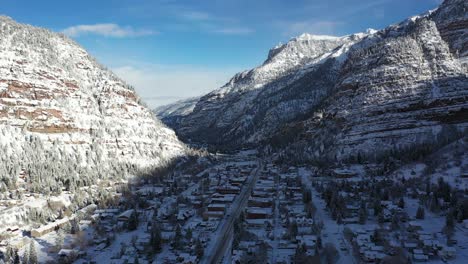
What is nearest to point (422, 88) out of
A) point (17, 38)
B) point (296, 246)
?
point (296, 246)

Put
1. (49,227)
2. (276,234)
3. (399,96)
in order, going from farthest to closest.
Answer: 1. (399,96)
2. (49,227)
3. (276,234)

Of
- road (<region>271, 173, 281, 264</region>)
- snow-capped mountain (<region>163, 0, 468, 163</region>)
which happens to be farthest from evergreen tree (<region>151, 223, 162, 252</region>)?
snow-capped mountain (<region>163, 0, 468, 163</region>)

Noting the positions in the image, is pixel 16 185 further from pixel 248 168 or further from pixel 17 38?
pixel 248 168

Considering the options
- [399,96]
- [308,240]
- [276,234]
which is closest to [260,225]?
[276,234]

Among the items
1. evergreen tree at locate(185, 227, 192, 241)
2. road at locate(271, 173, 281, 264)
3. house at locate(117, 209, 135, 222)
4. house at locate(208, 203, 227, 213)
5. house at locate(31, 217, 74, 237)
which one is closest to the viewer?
road at locate(271, 173, 281, 264)

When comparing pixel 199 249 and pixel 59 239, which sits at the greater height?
pixel 199 249

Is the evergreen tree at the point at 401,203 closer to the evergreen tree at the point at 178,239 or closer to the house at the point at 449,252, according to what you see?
the house at the point at 449,252

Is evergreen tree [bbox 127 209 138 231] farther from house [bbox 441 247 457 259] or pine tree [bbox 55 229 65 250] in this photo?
house [bbox 441 247 457 259]

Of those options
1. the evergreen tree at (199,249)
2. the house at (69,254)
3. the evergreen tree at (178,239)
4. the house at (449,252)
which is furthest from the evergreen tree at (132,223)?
the house at (449,252)

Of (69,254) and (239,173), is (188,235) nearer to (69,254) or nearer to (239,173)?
(69,254)
